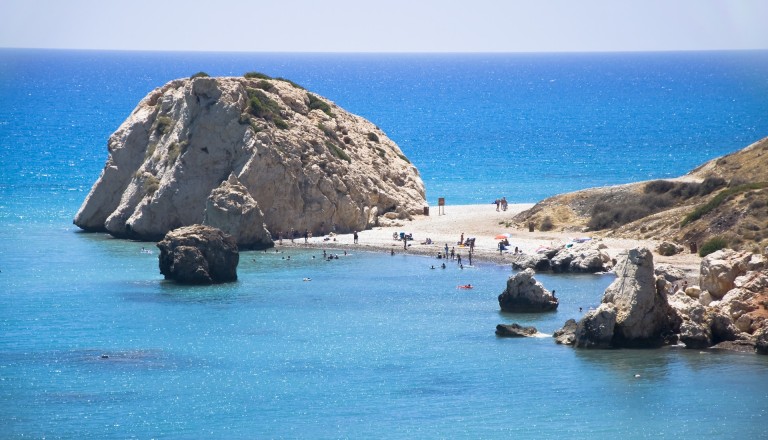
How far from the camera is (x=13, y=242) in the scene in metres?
91.1

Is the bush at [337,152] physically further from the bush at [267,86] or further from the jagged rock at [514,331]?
the jagged rock at [514,331]

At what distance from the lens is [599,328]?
59344mm

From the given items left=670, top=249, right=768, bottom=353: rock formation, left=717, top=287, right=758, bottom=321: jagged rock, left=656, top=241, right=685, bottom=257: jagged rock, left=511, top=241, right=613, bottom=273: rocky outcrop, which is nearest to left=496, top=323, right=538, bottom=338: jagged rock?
left=670, top=249, right=768, bottom=353: rock formation

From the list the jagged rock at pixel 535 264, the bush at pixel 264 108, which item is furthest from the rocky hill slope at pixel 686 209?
the bush at pixel 264 108

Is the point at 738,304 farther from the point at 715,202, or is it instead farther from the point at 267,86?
the point at 267,86

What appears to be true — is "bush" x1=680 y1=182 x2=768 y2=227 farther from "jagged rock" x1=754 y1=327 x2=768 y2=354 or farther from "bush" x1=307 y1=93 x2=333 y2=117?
"bush" x1=307 y1=93 x2=333 y2=117

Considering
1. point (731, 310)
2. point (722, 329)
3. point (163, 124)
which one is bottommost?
point (722, 329)

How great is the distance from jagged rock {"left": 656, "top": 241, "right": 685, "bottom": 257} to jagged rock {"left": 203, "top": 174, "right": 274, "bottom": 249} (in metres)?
24.7

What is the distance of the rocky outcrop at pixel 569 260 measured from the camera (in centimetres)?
7819

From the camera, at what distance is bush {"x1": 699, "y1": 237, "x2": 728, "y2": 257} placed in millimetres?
78113

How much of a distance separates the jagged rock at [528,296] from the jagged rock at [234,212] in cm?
2265

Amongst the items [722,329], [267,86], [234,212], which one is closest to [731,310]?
[722,329]

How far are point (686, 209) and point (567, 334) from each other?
28.6m

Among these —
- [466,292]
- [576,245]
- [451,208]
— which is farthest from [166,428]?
[451,208]
